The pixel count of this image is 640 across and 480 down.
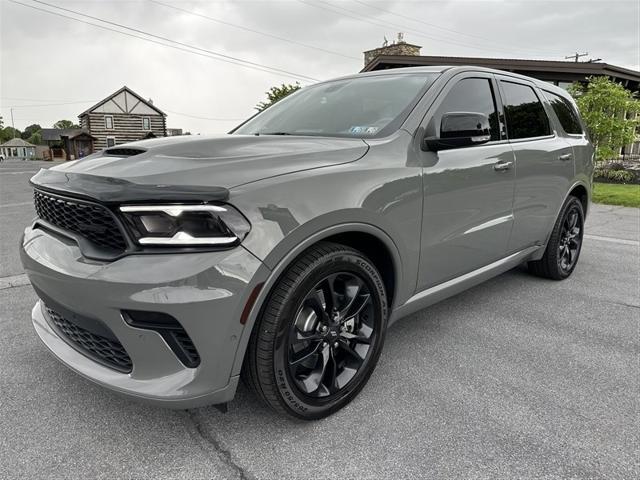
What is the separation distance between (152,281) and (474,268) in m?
2.15

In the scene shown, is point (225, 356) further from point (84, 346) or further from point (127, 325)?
point (84, 346)

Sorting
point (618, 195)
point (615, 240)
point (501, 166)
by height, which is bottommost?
point (615, 240)

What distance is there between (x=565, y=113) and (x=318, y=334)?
11.1ft

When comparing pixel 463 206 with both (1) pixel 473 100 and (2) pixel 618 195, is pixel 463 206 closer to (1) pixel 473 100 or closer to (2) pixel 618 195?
(1) pixel 473 100

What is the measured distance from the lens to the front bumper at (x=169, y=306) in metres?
1.62

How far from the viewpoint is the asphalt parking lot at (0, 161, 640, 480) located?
186cm

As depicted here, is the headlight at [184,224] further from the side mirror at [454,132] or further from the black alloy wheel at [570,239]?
the black alloy wheel at [570,239]

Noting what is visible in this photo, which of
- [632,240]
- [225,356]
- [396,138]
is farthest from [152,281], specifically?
[632,240]

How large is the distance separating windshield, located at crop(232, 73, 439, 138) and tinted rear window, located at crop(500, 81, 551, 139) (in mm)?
844

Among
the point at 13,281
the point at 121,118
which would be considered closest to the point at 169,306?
the point at 13,281

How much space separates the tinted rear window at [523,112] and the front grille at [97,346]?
112 inches

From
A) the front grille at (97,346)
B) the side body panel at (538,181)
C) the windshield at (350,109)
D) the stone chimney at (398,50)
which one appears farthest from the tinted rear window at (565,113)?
the stone chimney at (398,50)

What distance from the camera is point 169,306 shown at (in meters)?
1.61

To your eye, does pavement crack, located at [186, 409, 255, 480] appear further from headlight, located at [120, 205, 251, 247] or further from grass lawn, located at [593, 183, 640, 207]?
grass lawn, located at [593, 183, 640, 207]
